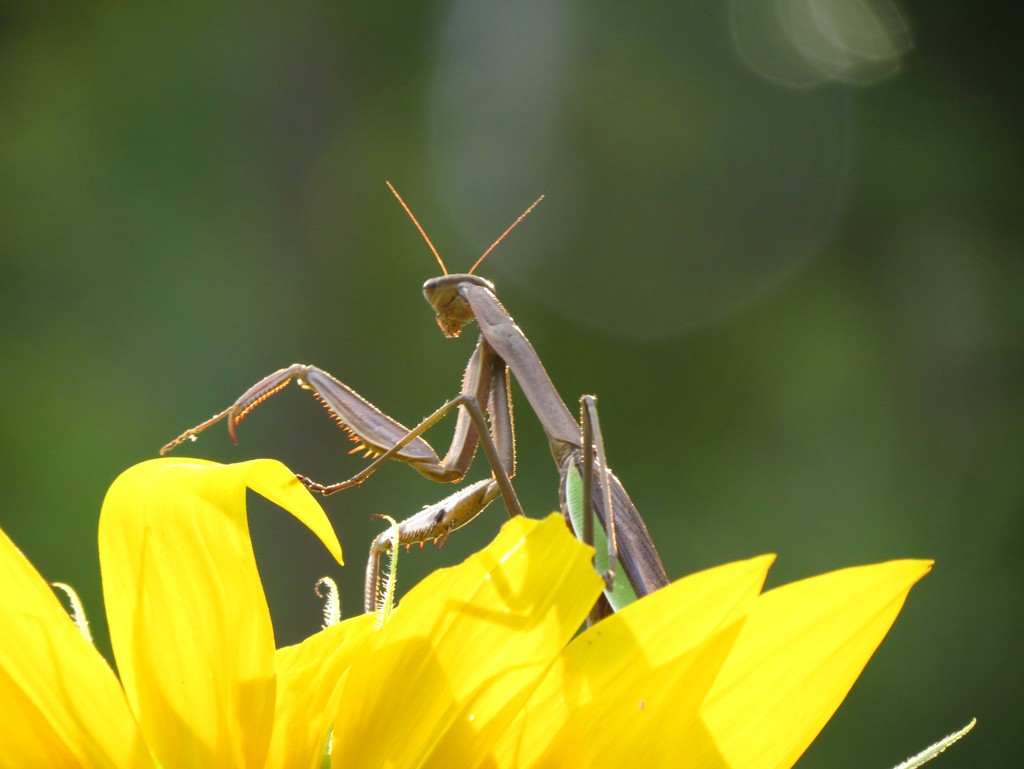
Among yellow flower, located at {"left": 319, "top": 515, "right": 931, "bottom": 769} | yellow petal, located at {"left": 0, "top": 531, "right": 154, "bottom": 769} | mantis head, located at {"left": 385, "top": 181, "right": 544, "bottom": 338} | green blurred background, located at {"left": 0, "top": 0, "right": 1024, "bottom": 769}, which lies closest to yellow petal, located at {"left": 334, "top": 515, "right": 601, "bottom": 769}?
yellow flower, located at {"left": 319, "top": 515, "right": 931, "bottom": 769}

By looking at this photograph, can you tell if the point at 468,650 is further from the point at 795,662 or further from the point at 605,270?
the point at 605,270

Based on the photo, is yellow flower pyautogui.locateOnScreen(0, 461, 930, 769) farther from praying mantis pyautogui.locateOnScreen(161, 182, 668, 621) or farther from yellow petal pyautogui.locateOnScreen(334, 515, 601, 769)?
praying mantis pyautogui.locateOnScreen(161, 182, 668, 621)

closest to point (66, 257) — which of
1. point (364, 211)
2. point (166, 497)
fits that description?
point (364, 211)

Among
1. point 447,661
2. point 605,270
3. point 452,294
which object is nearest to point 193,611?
point 447,661

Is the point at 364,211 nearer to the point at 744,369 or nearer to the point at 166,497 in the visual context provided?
the point at 744,369

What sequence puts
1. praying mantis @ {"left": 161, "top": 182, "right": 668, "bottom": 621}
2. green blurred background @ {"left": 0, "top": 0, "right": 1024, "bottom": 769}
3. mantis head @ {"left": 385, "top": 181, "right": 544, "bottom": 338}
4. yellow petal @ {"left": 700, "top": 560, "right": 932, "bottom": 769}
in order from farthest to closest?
1. green blurred background @ {"left": 0, "top": 0, "right": 1024, "bottom": 769}
2. mantis head @ {"left": 385, "top": 181, "right": 544, "bottom": 338}
3. praying mantis @ {"left": 161, "top": 182, "right": 668, "bottom": 621}
4. yellow petal @ {"left": 700, "top": 560, "right": 932, "bottom": 769}
